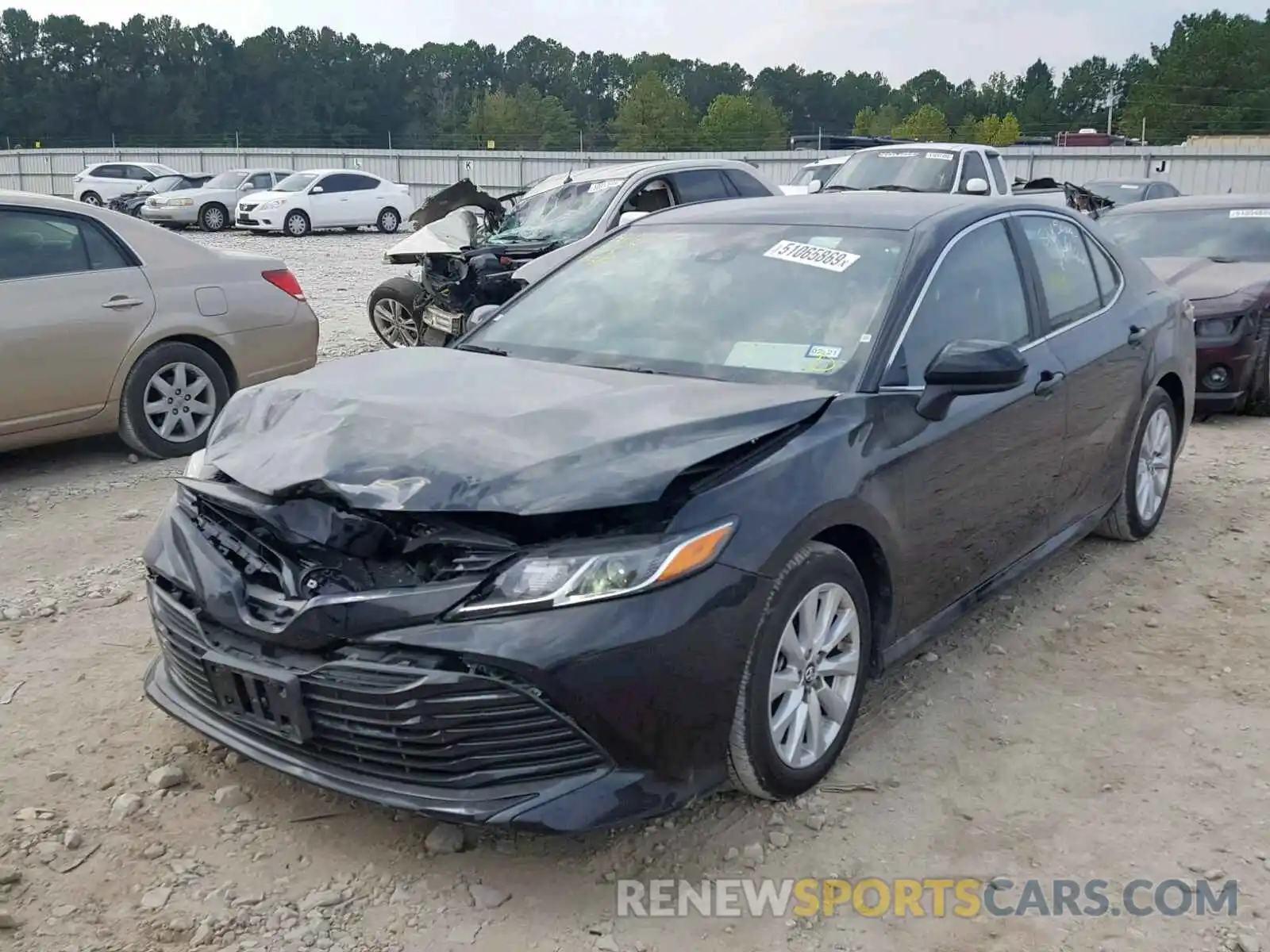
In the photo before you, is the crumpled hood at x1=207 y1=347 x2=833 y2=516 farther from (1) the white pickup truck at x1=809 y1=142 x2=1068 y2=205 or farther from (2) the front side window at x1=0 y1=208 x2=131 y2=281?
(1) the white pickup truck at x1=809 y1=142 x2=1068 y2=205

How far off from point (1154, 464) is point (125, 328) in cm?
536

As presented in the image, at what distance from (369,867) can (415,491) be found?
0.98 m

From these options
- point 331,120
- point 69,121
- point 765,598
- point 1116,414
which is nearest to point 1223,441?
point 1116,414

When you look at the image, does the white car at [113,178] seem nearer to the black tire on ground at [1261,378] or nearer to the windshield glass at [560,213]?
the windshield glass at [560,213]

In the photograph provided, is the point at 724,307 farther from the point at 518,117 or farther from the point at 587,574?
the point at 518,117

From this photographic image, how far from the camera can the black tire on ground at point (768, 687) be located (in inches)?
116

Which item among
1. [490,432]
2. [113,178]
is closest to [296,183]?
[113,178]

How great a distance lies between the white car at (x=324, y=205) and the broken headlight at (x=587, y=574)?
24.9 metres

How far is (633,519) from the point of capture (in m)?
2.82

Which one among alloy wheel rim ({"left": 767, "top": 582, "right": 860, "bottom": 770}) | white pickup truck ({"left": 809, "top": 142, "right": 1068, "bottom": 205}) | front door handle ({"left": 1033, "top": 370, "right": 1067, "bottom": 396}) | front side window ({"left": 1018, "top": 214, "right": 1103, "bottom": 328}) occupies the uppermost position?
white pickup truck ({"left": 809, "top": 142, "right": 1068, "bottom": 205})

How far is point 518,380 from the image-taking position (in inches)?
142

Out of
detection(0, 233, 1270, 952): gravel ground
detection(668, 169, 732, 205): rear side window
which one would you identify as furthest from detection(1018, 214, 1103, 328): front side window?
detection(668, 169, 732, 205): rear side window

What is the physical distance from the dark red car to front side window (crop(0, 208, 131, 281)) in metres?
5.96

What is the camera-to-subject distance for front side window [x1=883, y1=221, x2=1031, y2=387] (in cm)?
365
